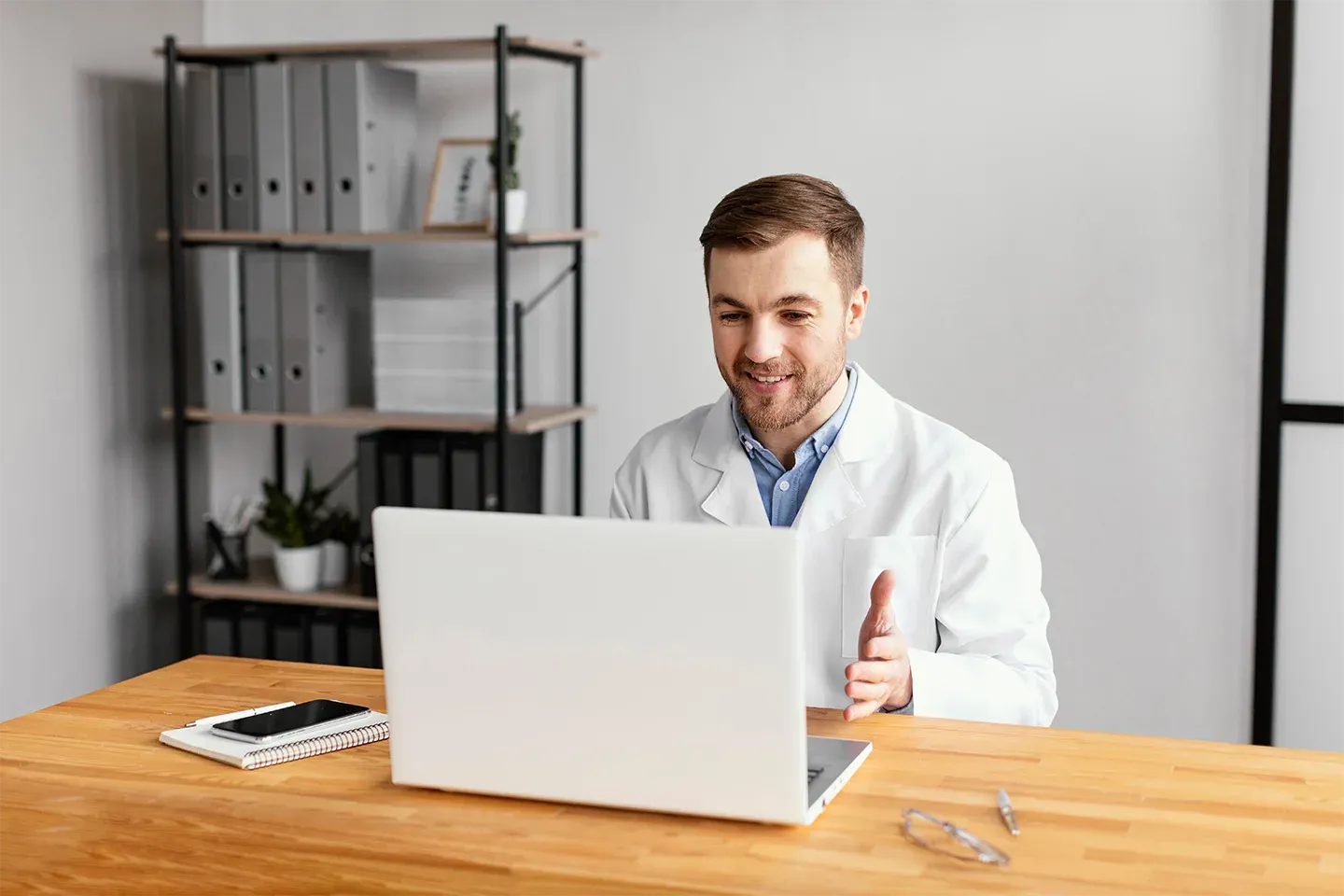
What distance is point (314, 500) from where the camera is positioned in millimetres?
3676

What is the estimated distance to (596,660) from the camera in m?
1.29

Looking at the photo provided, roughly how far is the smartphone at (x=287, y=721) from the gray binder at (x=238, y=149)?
6.85ft

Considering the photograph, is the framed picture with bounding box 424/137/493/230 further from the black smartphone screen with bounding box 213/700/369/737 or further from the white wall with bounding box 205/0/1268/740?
the black smartphone screen with bounding box 213/700/369/737

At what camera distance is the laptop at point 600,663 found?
1.24m

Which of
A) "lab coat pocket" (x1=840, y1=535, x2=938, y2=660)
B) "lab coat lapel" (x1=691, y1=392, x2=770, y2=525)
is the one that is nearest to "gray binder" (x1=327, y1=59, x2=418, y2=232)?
"lab coat lapel" (x1=691, y1=392, x2=770, y2=525)

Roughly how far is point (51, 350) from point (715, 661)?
8.67 feet

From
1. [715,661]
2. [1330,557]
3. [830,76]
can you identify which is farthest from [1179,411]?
[715,661]

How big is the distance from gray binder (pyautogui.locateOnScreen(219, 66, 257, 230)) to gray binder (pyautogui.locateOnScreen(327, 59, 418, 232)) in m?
0.20

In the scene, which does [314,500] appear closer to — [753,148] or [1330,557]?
[753,148]

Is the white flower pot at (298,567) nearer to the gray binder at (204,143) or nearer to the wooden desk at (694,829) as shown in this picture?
the gray binder at (204,143)

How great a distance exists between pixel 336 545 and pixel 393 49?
1.17 m

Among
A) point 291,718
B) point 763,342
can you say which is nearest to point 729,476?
point 763,342

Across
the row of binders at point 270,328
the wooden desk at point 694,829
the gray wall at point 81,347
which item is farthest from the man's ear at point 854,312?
the gray wall at point 81,347

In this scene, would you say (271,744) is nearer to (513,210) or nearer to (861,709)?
(861,709)
